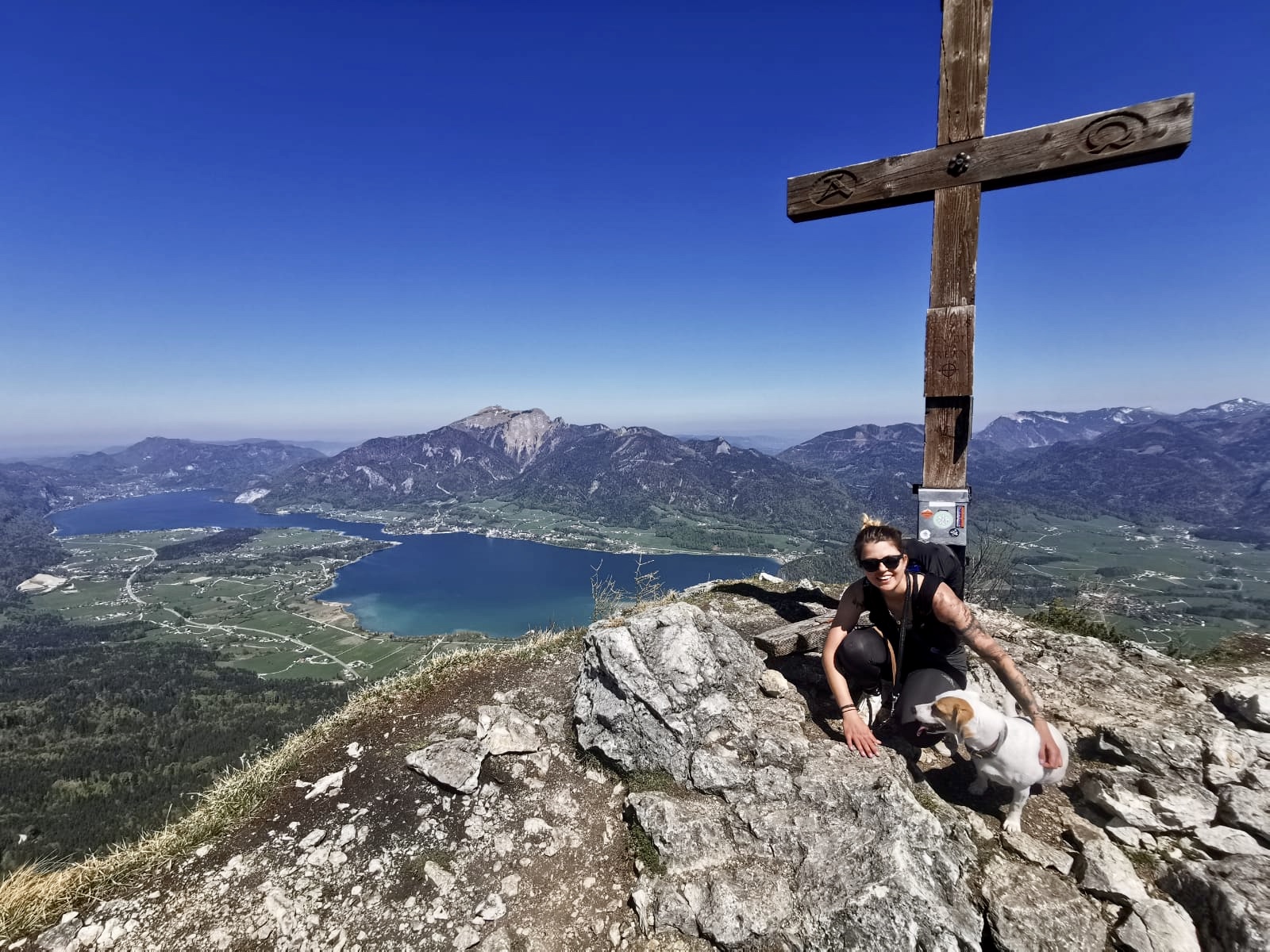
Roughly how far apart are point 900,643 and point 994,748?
0.96 m

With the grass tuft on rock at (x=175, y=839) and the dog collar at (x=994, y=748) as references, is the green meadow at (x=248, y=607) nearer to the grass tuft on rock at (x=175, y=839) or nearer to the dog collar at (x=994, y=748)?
the grass tuft on rock at (x=175, y=839)

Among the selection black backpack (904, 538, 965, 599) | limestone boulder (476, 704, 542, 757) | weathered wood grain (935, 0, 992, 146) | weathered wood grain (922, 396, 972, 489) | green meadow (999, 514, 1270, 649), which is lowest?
green meadow (999, 514, 1270, 649)

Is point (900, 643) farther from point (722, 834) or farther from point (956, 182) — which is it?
point (956, 182)

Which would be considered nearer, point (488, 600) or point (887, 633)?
point (887, 633)

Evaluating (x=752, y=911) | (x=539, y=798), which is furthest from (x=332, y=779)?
(x=752, y=911)

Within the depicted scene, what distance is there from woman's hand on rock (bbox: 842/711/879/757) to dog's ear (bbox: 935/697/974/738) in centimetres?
66

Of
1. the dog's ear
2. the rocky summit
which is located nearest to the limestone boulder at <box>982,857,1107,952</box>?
the rocky summit

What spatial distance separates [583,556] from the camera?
554 ft

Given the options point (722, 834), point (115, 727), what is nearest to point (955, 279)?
point (722, 834)

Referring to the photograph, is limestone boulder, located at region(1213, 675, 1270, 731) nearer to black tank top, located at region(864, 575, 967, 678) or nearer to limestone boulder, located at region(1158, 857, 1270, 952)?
limestone boulder, located at region(1158, 857, 1270, 952)

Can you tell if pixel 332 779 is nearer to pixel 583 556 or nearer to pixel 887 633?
pixel 887 633

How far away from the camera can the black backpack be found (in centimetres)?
489

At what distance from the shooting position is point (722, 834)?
4.23 meters

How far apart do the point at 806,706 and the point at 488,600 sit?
12967cm
